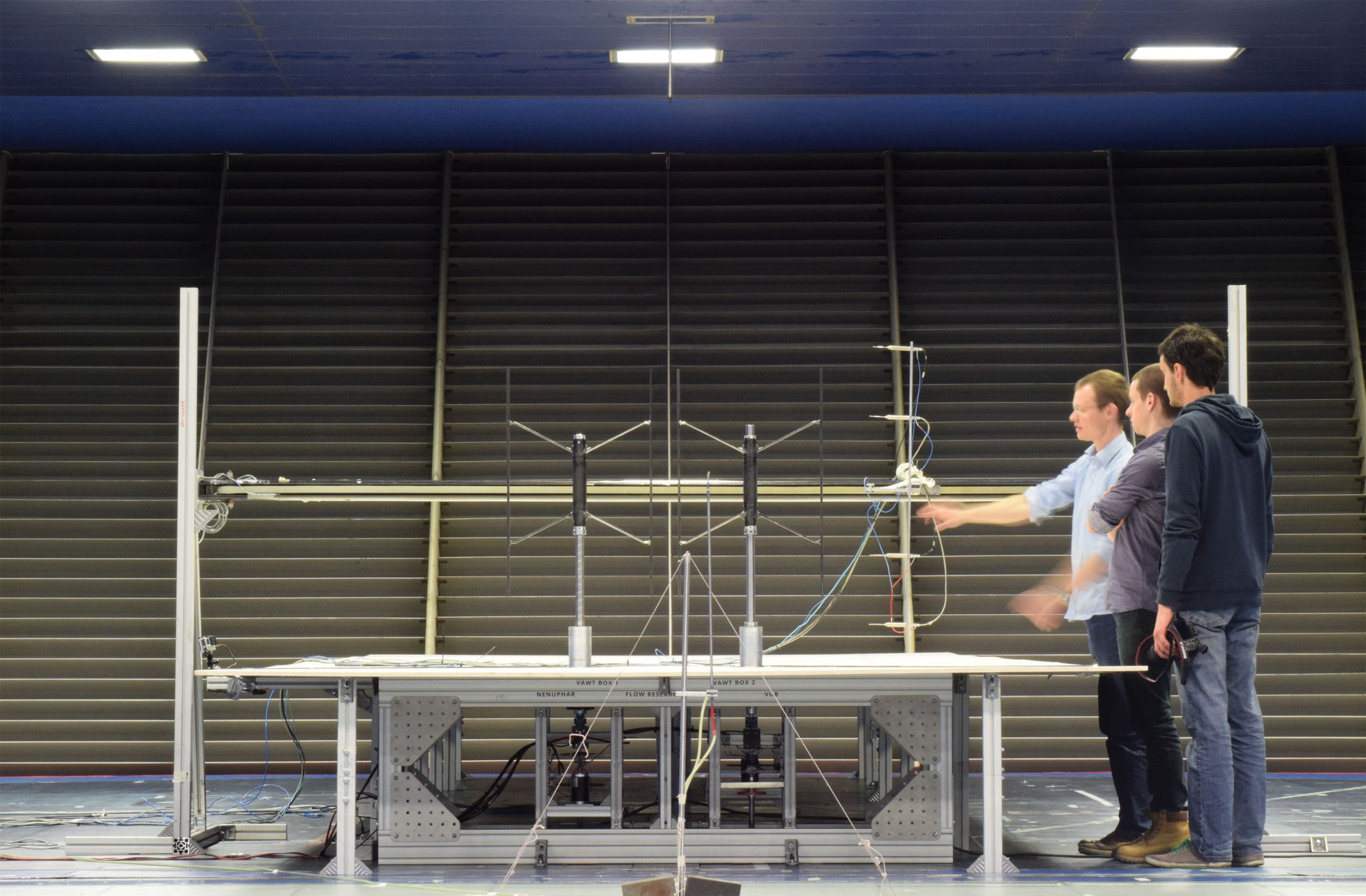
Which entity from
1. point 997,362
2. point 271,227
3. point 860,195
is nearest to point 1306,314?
point 997,362

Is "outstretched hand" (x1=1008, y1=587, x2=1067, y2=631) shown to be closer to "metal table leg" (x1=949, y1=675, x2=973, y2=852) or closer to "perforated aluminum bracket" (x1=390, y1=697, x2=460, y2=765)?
"metal table leg" (x1=949, y1=675, x2=973, y2=852)

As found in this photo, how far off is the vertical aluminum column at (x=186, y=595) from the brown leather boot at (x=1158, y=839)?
315 centimetres

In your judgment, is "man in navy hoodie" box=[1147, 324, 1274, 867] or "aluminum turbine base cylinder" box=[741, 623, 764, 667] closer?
"man in navy hoodie" box=[1147, 324, 1274, 867]

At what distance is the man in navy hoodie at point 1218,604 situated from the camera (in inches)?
144

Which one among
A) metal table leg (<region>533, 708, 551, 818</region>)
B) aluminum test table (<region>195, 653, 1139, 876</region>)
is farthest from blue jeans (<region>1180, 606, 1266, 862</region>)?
metal table leg (<region>533, 708, 551, 818</region>)

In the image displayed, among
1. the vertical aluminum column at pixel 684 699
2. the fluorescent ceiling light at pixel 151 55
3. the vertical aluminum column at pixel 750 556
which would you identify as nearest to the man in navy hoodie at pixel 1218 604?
the vertical aluminum column at pixel 750 556

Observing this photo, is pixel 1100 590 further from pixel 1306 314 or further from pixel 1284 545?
pixel 1306 314

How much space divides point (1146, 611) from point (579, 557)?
1918mm

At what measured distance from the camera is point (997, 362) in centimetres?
655

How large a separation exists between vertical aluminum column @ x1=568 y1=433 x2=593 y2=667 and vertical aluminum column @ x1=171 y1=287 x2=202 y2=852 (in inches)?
52.8

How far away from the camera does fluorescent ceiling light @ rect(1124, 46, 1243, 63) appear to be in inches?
214

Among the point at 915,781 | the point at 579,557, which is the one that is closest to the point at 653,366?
the point at 579,557

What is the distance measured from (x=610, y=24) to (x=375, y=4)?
100cm

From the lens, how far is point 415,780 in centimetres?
383
